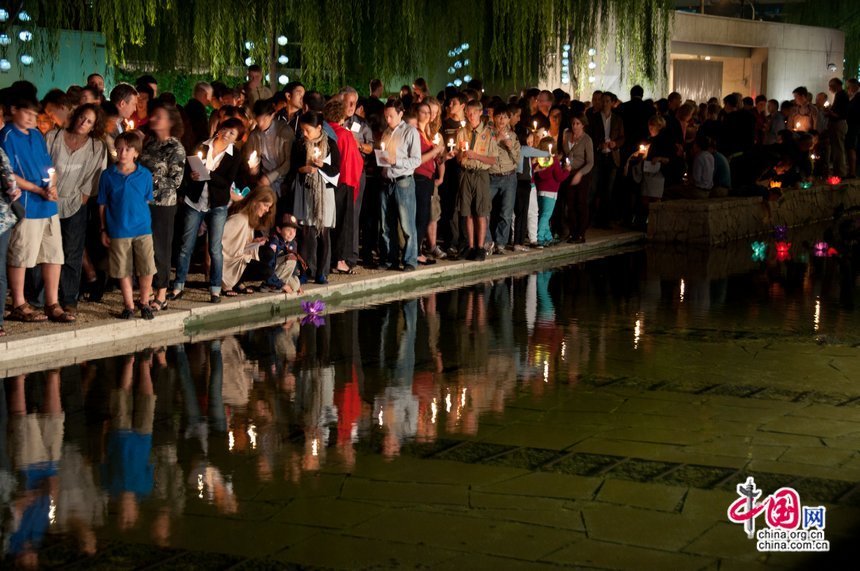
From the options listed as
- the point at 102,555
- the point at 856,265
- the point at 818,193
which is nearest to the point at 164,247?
the point at 102,555

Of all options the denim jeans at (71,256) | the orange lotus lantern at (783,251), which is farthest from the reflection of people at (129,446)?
the orange lotus lantern at (783,251)

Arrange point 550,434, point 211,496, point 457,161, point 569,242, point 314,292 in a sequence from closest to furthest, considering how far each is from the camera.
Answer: point 211,496 → point 550,434 → point 314,292 → point 457,161 → point 569,242

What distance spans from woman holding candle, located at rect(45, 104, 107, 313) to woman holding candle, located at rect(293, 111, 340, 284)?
2609 mm

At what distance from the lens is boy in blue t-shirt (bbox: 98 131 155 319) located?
11.5 m

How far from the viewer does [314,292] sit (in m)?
13.8

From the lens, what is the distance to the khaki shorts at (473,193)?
16.7 m

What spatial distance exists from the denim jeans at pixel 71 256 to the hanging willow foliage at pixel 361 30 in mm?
4535

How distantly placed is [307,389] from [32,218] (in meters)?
3.32

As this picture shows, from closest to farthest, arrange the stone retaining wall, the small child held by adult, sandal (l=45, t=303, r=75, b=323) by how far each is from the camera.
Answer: sandal (l=45, t=303, r=75, b=323), the small child held by adult, the stone retaining wall

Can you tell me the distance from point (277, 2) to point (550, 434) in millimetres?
11005

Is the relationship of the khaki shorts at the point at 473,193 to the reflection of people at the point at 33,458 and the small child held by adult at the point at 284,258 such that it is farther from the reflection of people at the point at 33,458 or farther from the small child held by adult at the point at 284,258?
the reflection of people at the point at 33,458

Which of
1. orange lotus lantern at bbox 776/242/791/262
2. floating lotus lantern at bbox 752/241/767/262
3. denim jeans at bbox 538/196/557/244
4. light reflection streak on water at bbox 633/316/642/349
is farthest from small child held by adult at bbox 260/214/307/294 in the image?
orange lotus lantern at bbox 776/242/791/262

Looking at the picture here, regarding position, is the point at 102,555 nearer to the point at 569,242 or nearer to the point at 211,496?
the point at 211,496

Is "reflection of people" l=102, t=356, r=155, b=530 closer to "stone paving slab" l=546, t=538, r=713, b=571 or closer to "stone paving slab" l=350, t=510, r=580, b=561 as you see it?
"stone paving slab" l=350, t=510, r=580, b=561
